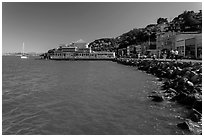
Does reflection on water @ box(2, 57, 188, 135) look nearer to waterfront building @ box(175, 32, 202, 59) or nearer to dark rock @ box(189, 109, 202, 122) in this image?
dark rock @ box(189, 109, 202, 122)

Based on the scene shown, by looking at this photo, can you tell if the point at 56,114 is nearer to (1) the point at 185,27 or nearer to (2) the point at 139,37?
(1) the point at 185,27

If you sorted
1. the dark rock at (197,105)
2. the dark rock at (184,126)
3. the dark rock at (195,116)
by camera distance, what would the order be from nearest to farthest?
the dark rock at (184,126) → the dark rock at (195,116) → the dark rock at (197,105)

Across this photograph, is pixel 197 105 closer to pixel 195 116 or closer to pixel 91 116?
pixel 195 116

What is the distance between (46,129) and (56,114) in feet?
5.77

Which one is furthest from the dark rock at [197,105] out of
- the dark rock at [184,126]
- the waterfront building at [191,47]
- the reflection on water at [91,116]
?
the waterfront building at [191,47]

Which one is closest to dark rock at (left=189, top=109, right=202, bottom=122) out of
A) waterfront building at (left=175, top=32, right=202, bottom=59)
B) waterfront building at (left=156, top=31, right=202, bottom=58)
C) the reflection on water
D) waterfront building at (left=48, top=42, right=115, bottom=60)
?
the reflection on water

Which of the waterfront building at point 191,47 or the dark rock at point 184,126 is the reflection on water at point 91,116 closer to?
the dark rock at point 184,126

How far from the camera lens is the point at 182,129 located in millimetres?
7895

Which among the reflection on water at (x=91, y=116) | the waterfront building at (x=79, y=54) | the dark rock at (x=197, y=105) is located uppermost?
the waterfront building at (x=79, y=54)

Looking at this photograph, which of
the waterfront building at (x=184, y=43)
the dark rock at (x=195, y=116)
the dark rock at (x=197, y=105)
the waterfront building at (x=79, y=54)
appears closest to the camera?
the dark rock at (x=195, y=116)

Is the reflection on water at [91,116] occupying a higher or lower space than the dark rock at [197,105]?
lower

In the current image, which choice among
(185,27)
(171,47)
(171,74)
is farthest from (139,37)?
(171,74)

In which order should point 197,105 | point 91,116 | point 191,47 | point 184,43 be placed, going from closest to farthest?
point 91,116
point 197,105
point 191,47
point 184,43

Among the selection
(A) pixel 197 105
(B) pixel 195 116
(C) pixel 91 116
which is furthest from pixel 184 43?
(C) pixel 91 116
